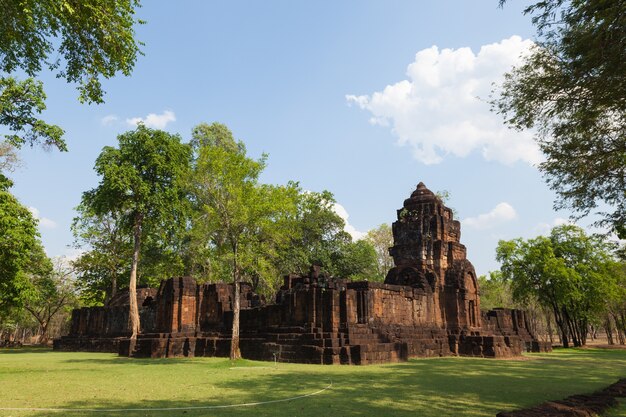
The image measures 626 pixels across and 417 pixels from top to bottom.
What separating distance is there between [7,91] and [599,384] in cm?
1822

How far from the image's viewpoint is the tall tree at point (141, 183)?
2689 cm

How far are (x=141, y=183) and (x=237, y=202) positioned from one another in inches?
492

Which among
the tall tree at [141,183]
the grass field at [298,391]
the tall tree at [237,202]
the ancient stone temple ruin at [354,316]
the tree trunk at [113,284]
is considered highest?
the tall tree at [141,183]

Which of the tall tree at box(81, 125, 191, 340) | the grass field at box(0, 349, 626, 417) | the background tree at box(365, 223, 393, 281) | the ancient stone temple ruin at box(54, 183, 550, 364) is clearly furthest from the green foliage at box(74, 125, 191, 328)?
the background tree at box(365, 223, 393, 281)

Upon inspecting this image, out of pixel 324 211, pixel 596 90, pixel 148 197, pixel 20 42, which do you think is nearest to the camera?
pixel 596 90

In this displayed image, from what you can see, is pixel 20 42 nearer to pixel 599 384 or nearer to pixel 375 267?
pixel 599 384

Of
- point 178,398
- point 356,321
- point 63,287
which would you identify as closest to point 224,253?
point 356,321

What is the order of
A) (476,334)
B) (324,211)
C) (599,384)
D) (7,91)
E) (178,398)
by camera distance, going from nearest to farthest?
1. (178,398)
2. (599,384)
3. (7,91)
4. (476,334)
5. (324,211)

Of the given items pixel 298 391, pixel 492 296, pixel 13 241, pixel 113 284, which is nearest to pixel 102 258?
pixel 113 284

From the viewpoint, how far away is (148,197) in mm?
27234

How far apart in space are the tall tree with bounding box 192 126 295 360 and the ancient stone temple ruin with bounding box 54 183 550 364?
2707 mm

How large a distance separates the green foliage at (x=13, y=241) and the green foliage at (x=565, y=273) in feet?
123

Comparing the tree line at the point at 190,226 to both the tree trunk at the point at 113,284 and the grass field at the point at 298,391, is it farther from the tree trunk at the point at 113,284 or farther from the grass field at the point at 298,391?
the grass field at the point at 298,391

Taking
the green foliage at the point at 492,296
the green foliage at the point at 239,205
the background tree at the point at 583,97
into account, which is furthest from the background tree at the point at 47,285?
the green foliage at the point at 492,296
